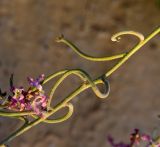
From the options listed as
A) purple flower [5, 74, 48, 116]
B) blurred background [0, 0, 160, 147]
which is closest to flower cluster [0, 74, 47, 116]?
purple flower [5, 74, 48, 116]

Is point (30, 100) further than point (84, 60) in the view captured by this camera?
No

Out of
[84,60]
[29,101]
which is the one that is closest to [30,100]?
[29,101]

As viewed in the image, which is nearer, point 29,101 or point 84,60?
point 29,101

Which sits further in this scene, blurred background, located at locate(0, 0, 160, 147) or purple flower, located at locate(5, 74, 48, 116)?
blurred background, located at locate(0, 0, 160, 147)

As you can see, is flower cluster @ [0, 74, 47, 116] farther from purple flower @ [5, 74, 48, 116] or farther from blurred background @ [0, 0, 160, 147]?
blurred background @ [0, 0, 160, 147]

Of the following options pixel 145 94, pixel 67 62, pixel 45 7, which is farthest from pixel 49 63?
pixel 145 94

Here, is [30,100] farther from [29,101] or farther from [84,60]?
[84,60]

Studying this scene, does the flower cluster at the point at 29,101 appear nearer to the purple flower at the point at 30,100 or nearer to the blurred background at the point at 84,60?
the purple flower at the point at 30,100

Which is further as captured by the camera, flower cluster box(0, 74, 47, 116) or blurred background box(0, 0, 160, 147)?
blurred background box(0, 0, 160, 147)

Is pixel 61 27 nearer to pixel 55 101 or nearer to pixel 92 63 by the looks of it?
pixel 92 63
